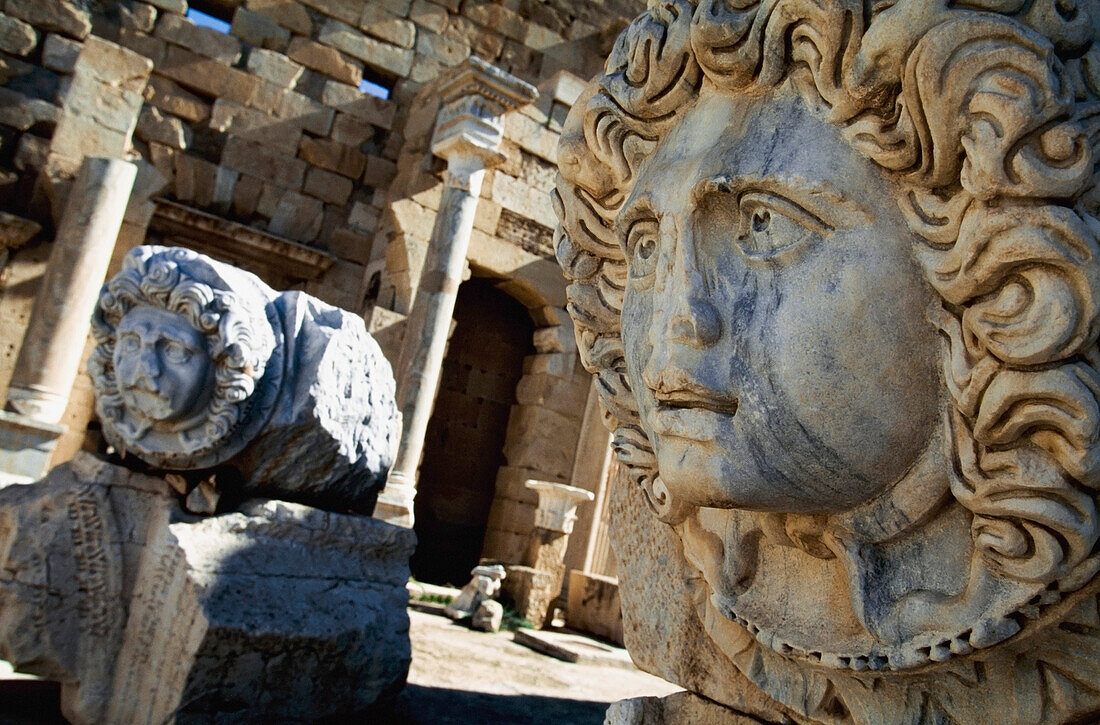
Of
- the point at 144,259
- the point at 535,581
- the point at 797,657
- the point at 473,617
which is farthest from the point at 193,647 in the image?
the point at 535,581

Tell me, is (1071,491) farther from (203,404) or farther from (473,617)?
(473,617)

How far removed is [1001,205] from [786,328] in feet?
0.83

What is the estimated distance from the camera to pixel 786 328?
1.01 meters

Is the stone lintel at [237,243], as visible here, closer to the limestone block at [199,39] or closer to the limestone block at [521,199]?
the limestone block at [199,39]

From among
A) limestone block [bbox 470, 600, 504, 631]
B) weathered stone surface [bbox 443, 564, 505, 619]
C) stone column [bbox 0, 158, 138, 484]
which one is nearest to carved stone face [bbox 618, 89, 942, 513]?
limestone block [bbox 470, 600, 504, 631]

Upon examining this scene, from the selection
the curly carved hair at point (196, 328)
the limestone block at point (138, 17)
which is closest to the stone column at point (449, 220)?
the limestone block at point (138, 17)

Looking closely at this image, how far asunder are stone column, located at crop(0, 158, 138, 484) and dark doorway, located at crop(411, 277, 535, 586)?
3780 mm

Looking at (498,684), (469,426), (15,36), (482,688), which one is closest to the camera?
(482,688)

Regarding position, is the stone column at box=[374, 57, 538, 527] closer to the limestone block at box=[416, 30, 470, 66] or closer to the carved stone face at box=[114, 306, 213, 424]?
the limestone block at box=[416, 30, 470, 66]

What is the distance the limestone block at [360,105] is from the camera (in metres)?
9.18

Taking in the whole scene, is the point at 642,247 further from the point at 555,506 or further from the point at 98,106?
the point at 98,106

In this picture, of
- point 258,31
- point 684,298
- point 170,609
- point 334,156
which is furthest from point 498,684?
point 258,31

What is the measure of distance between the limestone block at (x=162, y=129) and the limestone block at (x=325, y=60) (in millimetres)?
1406

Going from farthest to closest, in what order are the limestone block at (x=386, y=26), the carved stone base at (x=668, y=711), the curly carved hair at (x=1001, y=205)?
the limestone block at (x=386, y=26) → the carved stone base at (x=668, y=711) → the curly carved hair at (x=1001, y=205)
